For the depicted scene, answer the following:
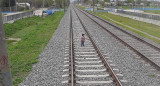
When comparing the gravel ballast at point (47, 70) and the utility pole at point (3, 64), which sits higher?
the utility pole at point (3, 64)

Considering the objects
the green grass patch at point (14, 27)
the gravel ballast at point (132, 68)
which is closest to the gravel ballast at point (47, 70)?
the gravel ballast at point (132, 68)

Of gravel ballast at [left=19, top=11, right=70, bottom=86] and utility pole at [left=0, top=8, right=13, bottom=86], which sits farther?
gravel ballast at [left=19, top=11, right=70, bottom=86]

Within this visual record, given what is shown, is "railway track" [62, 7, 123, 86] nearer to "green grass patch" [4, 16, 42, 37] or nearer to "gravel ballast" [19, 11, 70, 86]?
"gravel ballast" [19, 11, 70, 86]

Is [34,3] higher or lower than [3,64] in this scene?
higher

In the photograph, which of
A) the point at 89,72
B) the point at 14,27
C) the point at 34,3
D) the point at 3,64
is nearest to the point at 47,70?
the point at 89,72

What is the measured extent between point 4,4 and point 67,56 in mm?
64076

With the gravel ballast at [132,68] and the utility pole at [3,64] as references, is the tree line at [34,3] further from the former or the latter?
the utility pole at [3,64]

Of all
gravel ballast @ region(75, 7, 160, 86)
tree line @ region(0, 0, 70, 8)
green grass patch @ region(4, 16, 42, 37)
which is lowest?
gravel ballast @ region(75, 7, 160, 86)

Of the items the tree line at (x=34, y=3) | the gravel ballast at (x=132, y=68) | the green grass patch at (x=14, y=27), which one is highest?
the tree line at (x=34, y=3)

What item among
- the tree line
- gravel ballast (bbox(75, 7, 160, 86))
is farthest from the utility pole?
the tree line

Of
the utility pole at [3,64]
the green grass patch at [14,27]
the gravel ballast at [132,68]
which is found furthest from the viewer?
→ the green grass patch at [14,27]

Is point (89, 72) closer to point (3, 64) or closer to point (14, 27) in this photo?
point (3, 64)

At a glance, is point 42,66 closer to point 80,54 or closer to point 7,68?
point 80,54

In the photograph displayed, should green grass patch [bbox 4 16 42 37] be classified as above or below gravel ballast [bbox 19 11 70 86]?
above
